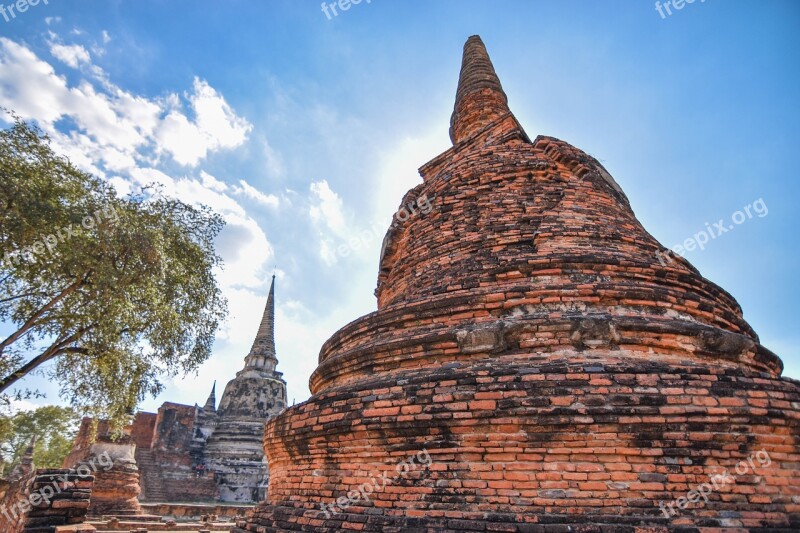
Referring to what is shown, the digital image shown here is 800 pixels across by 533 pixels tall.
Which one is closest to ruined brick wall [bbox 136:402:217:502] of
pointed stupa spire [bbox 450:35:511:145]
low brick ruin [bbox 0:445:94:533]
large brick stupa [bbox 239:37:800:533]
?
low brick ruin [bbox 0:445:94:533]

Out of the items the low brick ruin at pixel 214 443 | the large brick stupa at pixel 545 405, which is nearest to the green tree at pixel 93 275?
the large brick stupa at pixel 545 405

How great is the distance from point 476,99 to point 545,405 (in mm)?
7904

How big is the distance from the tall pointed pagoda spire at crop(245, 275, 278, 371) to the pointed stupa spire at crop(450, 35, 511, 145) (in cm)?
2095

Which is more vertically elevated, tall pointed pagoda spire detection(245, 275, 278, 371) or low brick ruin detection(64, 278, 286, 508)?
tall pointed pagoda spire detection(245, 275, 278, 371)

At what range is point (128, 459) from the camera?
1216 centimetres

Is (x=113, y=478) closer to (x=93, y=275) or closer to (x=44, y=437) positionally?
(x=93, y=275)

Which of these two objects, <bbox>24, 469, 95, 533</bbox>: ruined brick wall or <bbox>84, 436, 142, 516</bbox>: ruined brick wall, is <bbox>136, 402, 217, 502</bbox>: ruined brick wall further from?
<bbox>24, 469, 95, 533</bbox>: ruined brick wall

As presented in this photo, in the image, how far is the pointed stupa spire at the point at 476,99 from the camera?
9.30 metres

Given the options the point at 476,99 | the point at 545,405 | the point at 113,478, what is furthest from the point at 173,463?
the point at 545,405

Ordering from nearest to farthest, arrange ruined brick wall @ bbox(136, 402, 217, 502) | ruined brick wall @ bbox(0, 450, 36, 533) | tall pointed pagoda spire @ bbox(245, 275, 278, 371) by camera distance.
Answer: ruined brick wall @ bbox(0, 450, 36, 533), ruined brick wall @ bbox(136, 402, 217, 502), tall pointed pagoda spire @ bbox(245, 275, 278, 371)

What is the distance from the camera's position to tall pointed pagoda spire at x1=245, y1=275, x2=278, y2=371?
26719mm

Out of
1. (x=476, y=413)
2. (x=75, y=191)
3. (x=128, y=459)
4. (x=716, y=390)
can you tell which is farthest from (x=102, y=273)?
(x=716, y=390)

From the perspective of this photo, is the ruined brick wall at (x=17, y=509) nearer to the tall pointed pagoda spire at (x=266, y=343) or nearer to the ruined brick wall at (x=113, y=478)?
the ruined brick wall at (x=113, y=478)

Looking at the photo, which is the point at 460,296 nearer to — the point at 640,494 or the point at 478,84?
the point at 640,494
